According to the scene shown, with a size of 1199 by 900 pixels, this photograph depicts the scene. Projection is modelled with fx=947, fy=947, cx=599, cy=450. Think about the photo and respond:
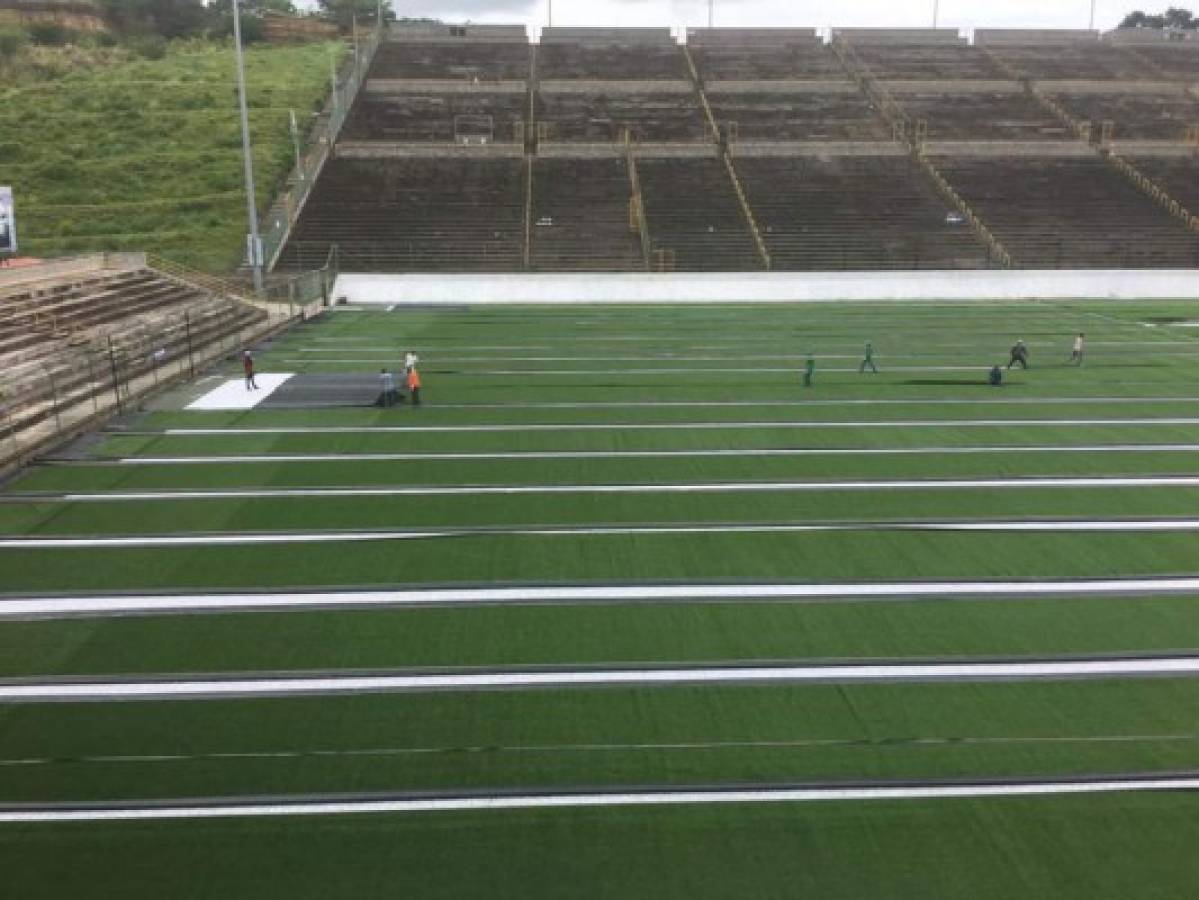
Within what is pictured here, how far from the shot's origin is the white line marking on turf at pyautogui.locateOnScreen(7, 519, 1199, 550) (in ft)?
36.2

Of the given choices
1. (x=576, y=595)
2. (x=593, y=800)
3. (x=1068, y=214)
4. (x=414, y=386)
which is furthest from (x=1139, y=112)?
(x=593, y=800)

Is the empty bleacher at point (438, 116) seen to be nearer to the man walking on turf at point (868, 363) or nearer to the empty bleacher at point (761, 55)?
the empty bleacher at point (761, 55)

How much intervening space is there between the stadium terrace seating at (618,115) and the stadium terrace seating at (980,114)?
11.5 metres

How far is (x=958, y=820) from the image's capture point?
6199 millimetres

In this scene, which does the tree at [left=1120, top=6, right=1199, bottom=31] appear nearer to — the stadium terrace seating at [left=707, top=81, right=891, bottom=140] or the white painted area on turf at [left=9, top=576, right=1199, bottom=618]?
the stadium terrace seating at [left=707, top=81, right=891, bottom=140]

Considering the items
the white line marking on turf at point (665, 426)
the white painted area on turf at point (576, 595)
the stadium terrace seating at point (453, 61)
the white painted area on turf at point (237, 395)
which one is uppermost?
the stadium terrace seating at point (453, 61)

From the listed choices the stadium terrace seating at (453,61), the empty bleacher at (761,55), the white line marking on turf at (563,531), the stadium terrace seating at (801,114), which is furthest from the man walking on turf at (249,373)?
the empty bleacher at (761,55)

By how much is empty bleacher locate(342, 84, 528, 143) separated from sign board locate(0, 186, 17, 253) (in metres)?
26.7

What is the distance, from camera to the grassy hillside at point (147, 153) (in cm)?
3603

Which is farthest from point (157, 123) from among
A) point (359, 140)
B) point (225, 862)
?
point (225, 862)

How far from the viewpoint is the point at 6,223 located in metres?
21.1

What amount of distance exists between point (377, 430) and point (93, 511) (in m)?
4.89

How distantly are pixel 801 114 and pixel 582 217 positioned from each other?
54.6ft

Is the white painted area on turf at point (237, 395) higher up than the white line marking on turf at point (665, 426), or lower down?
higher up
